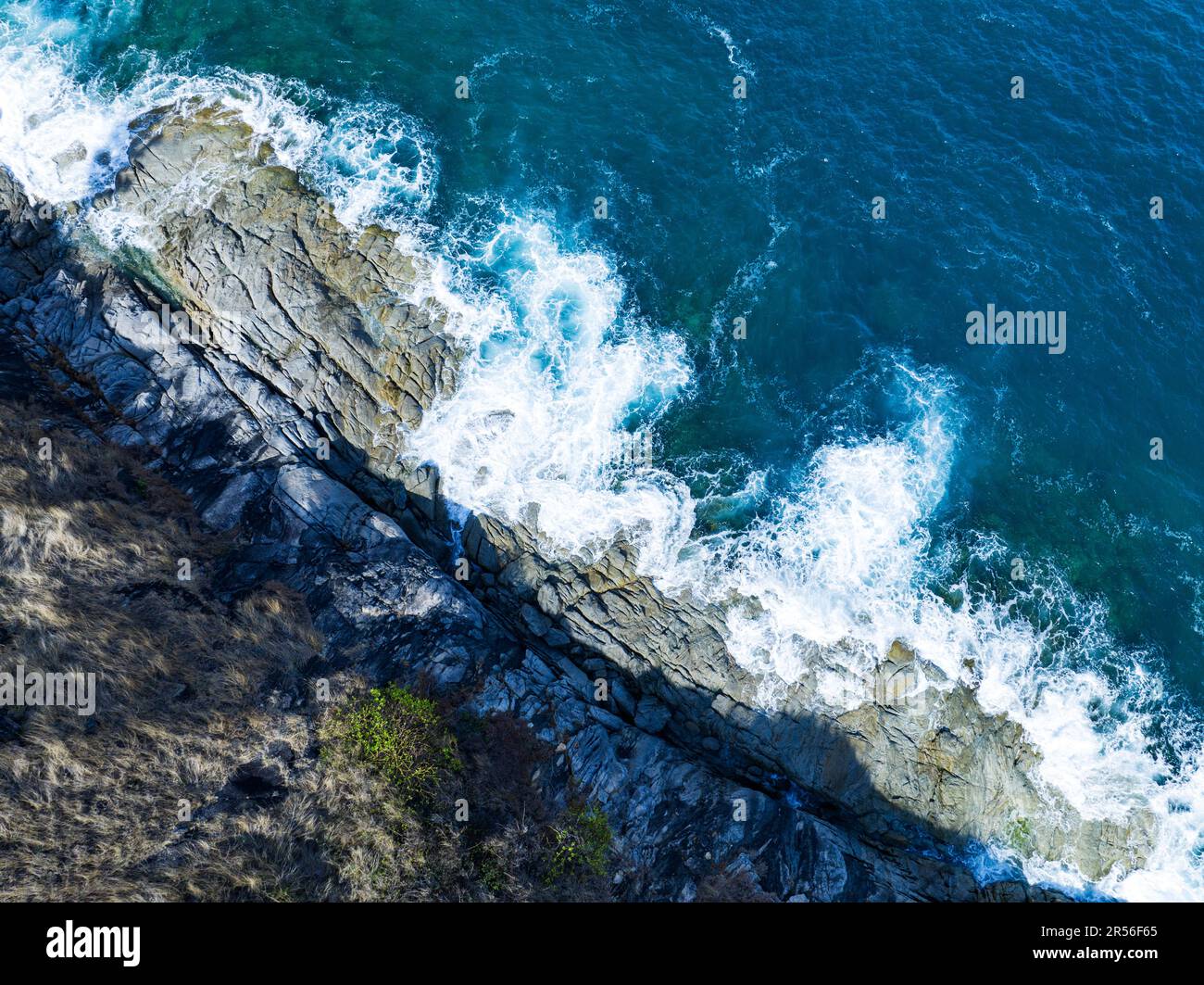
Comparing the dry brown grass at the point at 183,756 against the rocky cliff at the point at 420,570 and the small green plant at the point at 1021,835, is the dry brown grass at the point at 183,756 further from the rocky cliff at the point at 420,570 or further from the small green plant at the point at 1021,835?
the small green plant at the point at 1021,835

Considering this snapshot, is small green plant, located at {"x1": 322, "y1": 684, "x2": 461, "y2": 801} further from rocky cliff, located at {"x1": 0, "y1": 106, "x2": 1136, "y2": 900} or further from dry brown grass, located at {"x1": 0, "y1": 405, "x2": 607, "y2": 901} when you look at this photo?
rocky cliff, located at {"x1": 0, "y1": 106, "x2": 1136, "y2": 900}

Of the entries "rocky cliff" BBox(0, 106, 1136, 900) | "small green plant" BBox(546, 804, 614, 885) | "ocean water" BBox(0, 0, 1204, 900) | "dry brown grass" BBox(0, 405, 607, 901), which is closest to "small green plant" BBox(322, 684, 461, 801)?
"dry brown grass" BBox(0, 405, 607, 901)

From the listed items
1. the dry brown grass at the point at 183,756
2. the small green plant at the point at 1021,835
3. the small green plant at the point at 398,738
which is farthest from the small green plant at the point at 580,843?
the small green plant at the point at 1021,835

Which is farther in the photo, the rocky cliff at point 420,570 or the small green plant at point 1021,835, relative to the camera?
the small green plant at point 1021,835

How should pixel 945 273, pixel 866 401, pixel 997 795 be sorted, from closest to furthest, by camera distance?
pixel 997 795, pixel 866 401, pixel 945 273

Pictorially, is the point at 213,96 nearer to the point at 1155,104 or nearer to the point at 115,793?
the point at 115,793
